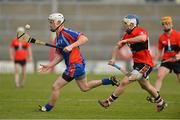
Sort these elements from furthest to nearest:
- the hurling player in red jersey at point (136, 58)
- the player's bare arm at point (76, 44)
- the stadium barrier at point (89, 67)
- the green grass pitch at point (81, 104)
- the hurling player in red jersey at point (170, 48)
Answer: the stadium barrier at point (89, 67), the hurling player in red jersey at point (170, 48), the hurling player in red jersey at point (136, 58), the player's bare arm at point (76, 44), the green grass pitch at point (81, 104)

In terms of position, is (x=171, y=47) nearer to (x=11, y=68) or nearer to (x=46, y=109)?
(x=46, y=109)

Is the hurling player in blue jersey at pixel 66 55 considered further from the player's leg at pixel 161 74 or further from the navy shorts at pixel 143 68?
the player's leg at pixel 161 74

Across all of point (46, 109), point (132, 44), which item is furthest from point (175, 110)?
point (46, 109)

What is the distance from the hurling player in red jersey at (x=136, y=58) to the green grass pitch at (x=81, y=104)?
39 cm

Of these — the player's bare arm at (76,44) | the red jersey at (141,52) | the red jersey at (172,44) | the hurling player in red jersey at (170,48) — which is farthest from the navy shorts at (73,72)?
the red jersey at (172,44)

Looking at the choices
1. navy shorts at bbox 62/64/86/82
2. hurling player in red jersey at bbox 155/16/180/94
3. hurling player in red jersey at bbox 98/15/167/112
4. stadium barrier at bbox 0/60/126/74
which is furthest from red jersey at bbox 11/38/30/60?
hurling player in red jersey at bbox 98/15/167/112

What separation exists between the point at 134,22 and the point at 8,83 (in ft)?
40.5

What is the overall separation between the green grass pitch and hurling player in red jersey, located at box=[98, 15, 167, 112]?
387 millimetres

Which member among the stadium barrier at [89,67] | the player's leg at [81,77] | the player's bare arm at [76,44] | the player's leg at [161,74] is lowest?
the stadium barrier at [89,67]

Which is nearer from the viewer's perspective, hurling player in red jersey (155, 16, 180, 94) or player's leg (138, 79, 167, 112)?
player's leg (138, 79, 167, 112)

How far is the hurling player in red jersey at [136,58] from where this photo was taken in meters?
15.9

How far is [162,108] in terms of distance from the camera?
16.3 meters

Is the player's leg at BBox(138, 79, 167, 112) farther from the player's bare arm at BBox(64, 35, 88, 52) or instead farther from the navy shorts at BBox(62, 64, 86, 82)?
the player's bare arm at BBox(64, 35, 88, 52)

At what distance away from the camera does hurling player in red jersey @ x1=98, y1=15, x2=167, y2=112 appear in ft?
52.2
